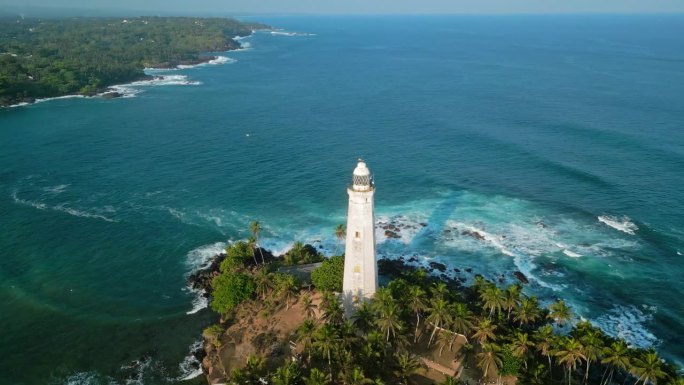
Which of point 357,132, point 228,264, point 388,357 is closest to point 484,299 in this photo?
point 388,357

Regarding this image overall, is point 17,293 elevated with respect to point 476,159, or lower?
lower

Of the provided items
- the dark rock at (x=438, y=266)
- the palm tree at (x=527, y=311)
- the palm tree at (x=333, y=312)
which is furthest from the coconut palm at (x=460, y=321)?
the dark rock at (x=438, y=266)

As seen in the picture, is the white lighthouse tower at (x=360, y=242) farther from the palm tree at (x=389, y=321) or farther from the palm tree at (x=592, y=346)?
the palm tree at (x=592, y=346)

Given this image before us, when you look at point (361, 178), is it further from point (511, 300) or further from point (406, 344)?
point (511, 300)

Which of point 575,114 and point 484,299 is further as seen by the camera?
point 575,114

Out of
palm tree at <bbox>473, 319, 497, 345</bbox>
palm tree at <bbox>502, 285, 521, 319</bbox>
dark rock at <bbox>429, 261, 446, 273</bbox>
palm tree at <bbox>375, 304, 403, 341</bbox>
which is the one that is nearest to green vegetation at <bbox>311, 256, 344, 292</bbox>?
palm tree at <bbox>375, 304, 403, 341</bbox>

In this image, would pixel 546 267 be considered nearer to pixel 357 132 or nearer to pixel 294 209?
pixel 294 209

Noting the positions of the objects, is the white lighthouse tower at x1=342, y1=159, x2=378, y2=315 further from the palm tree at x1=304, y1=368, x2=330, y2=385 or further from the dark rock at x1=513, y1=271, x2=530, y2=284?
the dark rock at x1=513, y1=271, x2=530, y2=284
